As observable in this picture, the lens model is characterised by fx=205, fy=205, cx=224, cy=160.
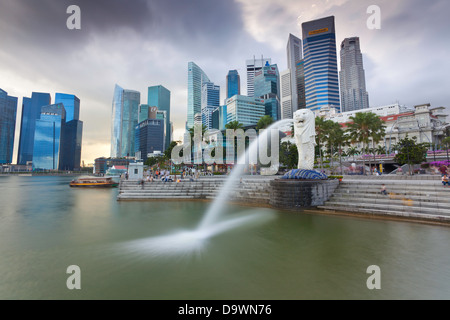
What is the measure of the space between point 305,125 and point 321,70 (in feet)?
531

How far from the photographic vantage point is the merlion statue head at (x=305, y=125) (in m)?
18.1

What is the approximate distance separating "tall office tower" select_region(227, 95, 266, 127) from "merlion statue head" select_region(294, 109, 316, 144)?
122 metres

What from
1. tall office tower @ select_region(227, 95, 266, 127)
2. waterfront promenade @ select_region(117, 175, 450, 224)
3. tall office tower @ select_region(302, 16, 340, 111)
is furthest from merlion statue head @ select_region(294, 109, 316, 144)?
tall office tower @ select_region(302, 16, 340, 111)

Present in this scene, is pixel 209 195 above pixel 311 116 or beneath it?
beneath

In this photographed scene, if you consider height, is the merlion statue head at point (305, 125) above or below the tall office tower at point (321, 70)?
Result: below

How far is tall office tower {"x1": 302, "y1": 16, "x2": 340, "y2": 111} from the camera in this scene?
14812cm

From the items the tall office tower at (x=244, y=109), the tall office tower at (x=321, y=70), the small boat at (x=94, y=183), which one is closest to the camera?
the small boat at (x=94, y=183)

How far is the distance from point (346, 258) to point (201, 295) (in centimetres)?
520

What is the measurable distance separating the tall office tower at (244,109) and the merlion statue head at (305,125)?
122028 millimetres

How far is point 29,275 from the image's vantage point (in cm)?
612

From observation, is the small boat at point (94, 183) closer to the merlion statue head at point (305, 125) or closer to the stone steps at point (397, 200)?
the merlion statue head at point (305, 125)

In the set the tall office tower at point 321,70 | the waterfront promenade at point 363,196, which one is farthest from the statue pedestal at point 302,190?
the tall office tower at point 321,70
